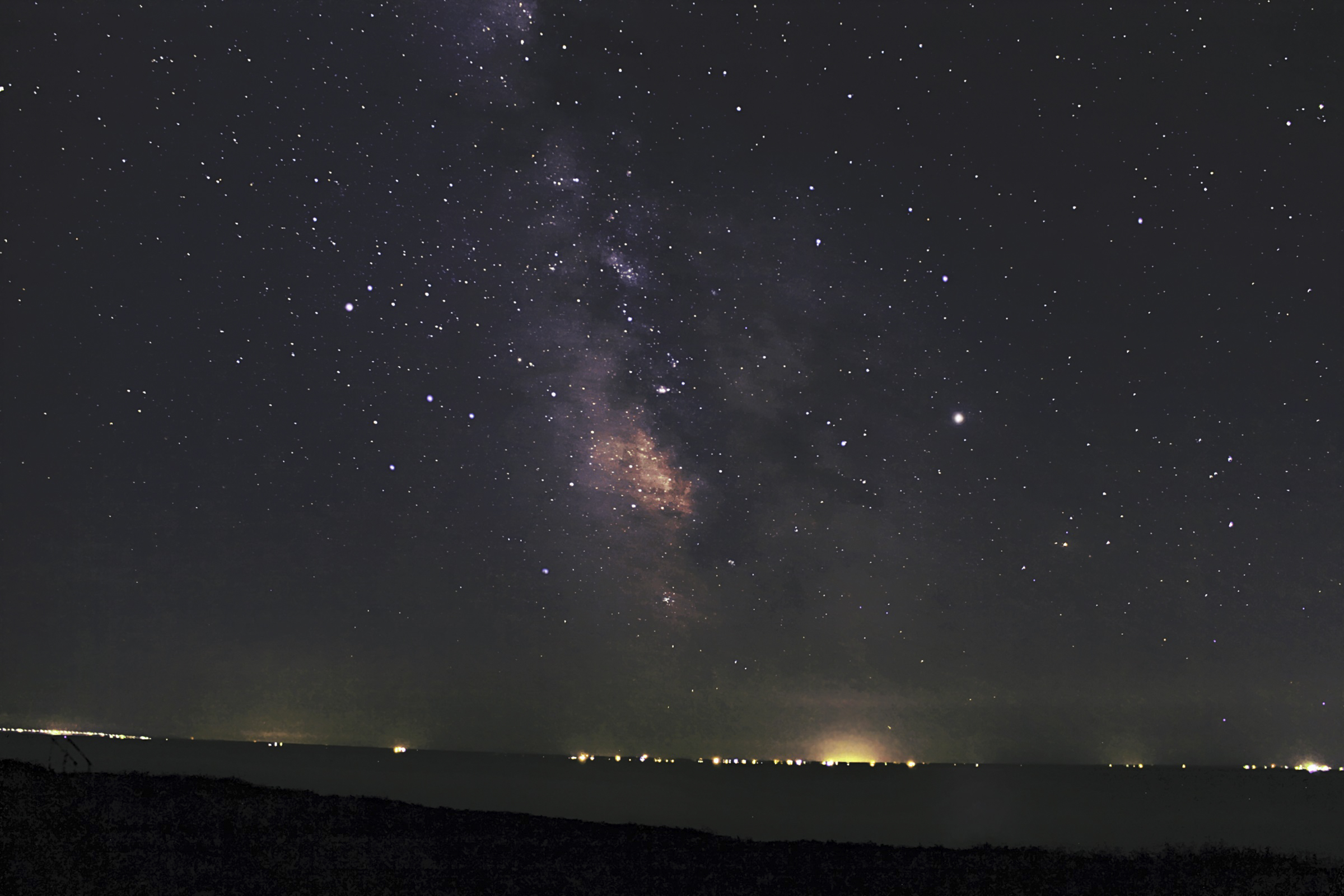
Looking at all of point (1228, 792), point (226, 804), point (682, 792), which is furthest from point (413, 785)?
point (1228, 792)

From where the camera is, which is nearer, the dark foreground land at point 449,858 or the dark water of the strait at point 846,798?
the dark foreground land at point 449,858

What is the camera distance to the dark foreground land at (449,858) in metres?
7.12

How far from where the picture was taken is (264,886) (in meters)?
6.90

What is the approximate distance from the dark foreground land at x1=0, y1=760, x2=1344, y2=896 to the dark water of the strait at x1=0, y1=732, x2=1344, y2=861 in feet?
9.21

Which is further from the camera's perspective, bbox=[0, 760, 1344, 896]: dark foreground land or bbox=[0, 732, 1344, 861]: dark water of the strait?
bbox=[0, 732, 1344, 861]: dark water of the strait

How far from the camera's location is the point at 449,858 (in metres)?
8.23

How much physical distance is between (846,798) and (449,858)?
2745cm

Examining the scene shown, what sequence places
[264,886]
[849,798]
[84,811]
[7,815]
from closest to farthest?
[264,886] < [7,815] < [84,811] < [849,798]

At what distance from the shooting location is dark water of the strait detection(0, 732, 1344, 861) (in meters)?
21.3

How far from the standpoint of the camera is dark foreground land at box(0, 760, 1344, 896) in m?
7.12

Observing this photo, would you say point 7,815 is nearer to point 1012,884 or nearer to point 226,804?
point 226,804

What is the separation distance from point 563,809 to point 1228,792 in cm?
3874

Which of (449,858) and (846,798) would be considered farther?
(846,798)

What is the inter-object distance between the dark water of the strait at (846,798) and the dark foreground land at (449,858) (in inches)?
110
